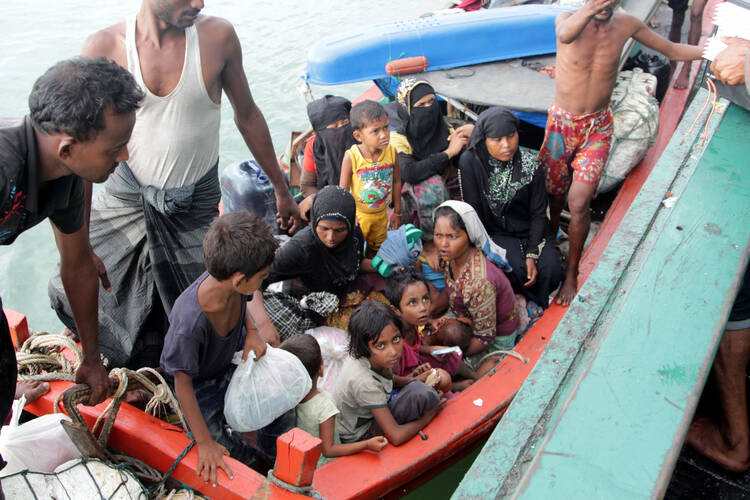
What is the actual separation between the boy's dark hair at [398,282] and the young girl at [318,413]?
69 cm

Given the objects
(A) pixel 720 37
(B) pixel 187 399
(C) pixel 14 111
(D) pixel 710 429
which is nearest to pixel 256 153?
(B) pixel 187 399

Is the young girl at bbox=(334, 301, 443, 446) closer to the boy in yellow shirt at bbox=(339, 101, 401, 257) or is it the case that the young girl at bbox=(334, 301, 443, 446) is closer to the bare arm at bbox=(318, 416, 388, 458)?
the bare arm at bbox=(318, 416, 388, 458)

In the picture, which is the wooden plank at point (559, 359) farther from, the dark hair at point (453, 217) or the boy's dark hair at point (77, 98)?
the boy's dark hair at point (77, 98)

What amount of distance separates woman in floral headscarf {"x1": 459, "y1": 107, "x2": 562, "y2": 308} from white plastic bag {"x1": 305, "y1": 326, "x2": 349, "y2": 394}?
118cm

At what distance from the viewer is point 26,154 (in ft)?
5.14

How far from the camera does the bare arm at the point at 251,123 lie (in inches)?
109

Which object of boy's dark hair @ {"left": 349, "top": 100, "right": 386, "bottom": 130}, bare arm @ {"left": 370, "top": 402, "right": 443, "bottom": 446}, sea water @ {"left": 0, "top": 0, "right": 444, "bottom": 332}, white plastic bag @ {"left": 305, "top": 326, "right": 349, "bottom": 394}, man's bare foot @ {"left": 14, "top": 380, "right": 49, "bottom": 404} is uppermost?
boy's dark hair @ {"left": 349, "top": 100, "right": 386, "bottom": 130}

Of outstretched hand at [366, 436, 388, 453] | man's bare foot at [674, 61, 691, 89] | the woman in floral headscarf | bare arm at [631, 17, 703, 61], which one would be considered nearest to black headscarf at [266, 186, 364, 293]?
the woman in floral headscarf

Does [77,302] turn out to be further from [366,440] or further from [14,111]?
[14,111]

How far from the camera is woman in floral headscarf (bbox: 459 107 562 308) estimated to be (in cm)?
350

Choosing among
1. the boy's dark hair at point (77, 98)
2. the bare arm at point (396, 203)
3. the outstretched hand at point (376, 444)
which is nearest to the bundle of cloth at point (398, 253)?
the bare arm at point (396, 203)

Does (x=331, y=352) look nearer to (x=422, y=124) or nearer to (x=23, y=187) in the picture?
(x=23, y=187)

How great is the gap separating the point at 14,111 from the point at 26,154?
327 inches

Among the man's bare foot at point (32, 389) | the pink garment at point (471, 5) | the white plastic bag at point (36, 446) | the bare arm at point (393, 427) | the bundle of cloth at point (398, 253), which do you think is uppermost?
the white plastic bag at point (36, 446)
